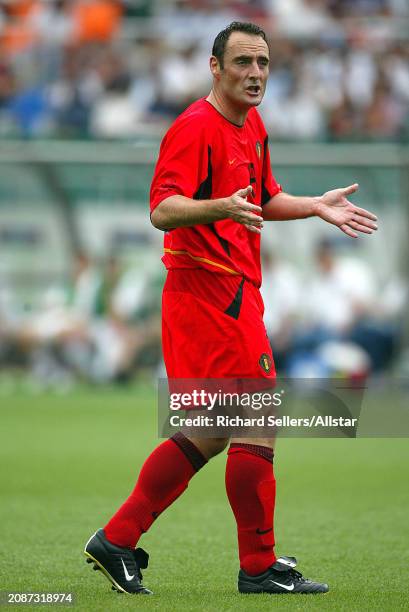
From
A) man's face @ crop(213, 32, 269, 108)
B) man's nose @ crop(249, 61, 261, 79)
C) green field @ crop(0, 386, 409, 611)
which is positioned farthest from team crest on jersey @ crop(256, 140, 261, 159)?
green field @ crop(0, 386, 409, 611)

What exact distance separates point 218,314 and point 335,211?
730 mm

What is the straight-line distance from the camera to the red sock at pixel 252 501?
5344 mm

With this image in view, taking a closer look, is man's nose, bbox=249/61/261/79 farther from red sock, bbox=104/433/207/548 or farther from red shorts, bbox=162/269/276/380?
red sock, bbox=104/433/207/548

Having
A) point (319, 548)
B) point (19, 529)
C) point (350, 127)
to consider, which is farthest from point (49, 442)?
point (350, 127)

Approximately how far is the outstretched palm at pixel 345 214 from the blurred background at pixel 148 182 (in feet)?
34.8

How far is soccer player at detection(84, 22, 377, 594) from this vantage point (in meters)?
5.36

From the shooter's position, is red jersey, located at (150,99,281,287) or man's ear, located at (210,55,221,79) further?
man's ear, located at (210,55,221,79)

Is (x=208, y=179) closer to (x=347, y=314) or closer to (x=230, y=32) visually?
(x=230, y=32)

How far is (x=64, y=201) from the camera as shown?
18.7 m

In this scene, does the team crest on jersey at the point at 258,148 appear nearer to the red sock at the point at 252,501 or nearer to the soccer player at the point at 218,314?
the soccer player at the point at 218,314

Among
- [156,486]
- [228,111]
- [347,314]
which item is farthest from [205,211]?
[347,314]

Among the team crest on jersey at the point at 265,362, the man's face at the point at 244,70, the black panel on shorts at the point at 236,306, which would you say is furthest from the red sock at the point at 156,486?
the man's face at the point at 244,70

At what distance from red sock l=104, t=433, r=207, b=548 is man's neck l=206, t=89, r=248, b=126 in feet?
4.59

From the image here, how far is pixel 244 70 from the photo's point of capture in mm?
5488
